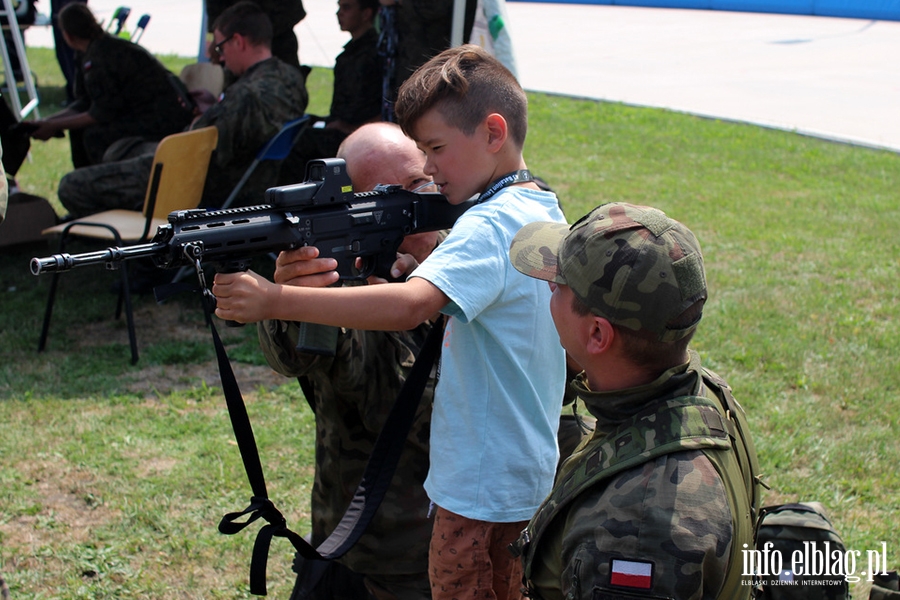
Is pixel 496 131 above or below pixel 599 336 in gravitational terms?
above

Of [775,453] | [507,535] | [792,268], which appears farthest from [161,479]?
[792,268]

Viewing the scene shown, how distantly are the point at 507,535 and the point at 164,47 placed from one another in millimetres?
19458

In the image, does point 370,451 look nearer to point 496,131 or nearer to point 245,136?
point 496,131

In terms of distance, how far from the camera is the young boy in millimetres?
2271

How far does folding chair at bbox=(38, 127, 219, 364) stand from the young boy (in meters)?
3.84

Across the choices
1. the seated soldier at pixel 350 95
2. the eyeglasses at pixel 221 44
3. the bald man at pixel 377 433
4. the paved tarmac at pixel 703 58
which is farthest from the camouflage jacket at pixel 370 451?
the paved tarmac at pixel 703 58

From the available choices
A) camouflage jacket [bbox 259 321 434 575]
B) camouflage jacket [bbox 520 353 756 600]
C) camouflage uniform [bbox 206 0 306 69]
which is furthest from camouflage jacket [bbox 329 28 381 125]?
camouflage jacket [bbox 520 353 756 600]

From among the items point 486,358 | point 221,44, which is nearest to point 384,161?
point 486,358

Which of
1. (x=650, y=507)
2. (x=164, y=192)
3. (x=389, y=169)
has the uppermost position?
(x=389, y=169)

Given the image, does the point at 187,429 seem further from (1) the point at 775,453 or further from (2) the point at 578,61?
(2) the point at 578,61

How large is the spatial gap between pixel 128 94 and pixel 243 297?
6.31m

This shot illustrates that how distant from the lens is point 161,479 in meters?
4.17

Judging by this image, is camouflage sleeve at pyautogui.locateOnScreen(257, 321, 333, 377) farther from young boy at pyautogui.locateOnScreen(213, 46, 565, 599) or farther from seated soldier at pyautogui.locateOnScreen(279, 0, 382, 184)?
seated soldier at pyautogui.locateOnScreen(279, 0, 382, 184)

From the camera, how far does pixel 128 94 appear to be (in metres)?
7.54
